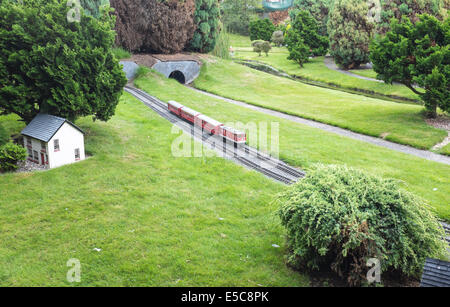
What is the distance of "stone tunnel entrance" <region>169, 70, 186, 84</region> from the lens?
2126 inches

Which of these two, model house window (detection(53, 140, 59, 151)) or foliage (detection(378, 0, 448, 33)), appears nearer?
model house window (detection(53, 140, 59, 151))

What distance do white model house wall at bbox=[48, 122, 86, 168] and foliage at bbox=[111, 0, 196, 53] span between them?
30.5 metres

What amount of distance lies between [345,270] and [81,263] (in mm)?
10590

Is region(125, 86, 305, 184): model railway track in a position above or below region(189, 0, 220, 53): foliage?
below

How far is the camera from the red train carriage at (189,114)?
34719 mm

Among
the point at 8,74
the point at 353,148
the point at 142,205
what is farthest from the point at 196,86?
the point at 142,205

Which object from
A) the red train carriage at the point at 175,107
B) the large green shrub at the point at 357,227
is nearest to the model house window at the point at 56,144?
the red train carriage at the point at 175,107

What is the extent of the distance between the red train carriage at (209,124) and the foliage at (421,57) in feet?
55.7

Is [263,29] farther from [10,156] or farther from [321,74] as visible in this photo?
[10,156]

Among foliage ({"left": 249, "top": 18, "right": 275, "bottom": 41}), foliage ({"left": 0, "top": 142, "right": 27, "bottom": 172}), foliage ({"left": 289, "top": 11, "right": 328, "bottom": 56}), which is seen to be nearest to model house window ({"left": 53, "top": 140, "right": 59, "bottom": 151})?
foliage ({"left": 0, "top": 142, "right": 27, "bottom": 172})

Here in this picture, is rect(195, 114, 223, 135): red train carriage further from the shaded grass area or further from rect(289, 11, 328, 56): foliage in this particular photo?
rect(289, 11, 328, 56): foliage

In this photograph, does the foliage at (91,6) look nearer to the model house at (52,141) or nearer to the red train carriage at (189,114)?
the red train carriage at (189,114)

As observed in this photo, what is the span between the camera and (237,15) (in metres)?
116
